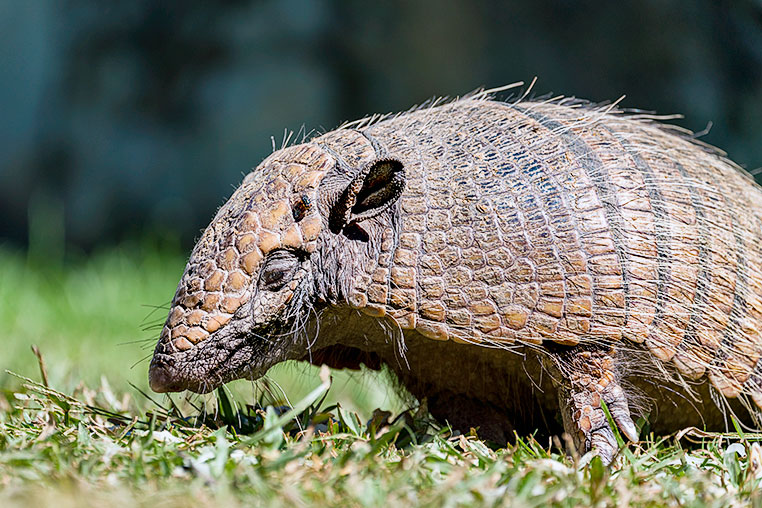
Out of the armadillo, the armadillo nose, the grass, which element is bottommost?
the grass

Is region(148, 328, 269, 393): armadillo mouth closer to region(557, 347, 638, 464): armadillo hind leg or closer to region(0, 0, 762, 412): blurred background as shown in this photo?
region(557, 347, 638, 464): armadillo hind leg

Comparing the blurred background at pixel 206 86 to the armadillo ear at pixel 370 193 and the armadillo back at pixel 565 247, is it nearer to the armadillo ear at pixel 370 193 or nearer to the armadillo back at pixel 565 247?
the armadillo back at pixel 565 247

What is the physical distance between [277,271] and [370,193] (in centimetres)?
47

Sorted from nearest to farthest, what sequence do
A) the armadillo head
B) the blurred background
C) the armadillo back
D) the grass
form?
the grass < the armadillo head < the armadillo back < the blurred background

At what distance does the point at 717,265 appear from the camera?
3561mm

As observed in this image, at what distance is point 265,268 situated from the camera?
10.7ft

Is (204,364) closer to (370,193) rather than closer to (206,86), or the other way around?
(370,193)

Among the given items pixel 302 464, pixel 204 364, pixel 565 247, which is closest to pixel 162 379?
pixel 204 364

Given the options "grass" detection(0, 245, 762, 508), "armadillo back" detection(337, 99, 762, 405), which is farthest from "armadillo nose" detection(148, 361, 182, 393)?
"armadillo back" detection(337, 99, 762, 405)

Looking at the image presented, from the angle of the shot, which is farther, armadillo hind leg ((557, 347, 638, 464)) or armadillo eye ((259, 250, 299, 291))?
armadillo hind leg ((557, 347, 638, 464))

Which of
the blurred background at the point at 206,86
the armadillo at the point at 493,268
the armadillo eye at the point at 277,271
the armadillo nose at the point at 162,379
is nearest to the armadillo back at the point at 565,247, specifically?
the armadillo at the point at 493,268

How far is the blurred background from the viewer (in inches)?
327

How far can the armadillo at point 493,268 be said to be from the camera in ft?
10.7

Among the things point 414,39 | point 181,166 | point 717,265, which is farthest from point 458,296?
point 181,166
